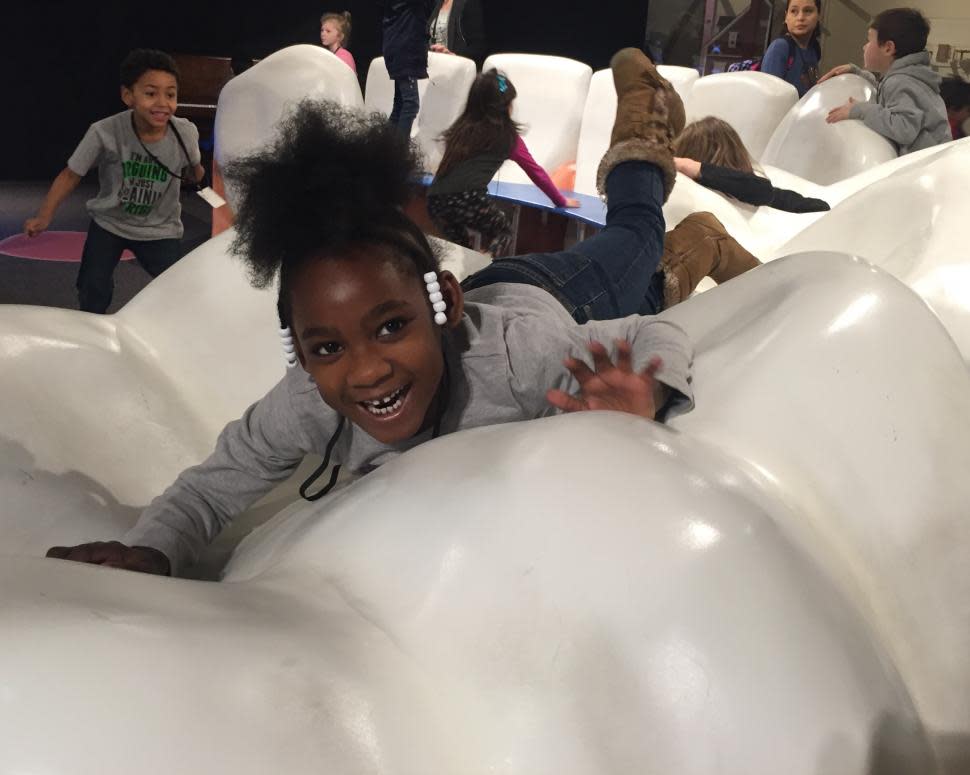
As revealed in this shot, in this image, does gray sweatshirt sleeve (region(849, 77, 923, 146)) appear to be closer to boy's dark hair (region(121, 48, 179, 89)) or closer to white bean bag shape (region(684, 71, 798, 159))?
white bean bag shape (region(684, 71, 798, 159))

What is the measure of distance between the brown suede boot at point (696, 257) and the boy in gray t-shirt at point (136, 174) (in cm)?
102

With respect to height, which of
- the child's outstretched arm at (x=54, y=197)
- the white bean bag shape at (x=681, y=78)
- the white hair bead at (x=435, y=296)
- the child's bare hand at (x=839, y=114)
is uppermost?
the white hair bead at (x=435, y=296)

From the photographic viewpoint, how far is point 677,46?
4.40 m

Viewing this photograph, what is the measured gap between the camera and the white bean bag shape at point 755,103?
3305 millimetres

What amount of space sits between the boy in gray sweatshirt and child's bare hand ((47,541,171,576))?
2477 mm

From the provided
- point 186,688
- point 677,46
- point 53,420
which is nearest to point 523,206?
point 677,46

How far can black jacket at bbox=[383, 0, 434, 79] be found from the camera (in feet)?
9.60

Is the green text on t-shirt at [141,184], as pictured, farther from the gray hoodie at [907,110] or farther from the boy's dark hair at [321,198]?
the gray hoodie at [907,110]

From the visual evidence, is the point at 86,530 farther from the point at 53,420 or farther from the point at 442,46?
the point at 442,46

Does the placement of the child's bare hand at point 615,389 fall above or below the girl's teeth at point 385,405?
above

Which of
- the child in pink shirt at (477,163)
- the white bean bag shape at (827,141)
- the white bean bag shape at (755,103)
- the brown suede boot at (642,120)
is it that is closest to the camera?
the brown suede boot at (642,120)

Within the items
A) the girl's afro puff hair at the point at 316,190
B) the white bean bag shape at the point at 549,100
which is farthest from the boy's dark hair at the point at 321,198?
the white bean bag shape at the point at 549,100

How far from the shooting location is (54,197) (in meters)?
2.17

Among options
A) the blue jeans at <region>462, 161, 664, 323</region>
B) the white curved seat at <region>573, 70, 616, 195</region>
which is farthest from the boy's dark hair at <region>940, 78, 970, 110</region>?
the blue jeans at <region>462, 161, 664, 323</region>
